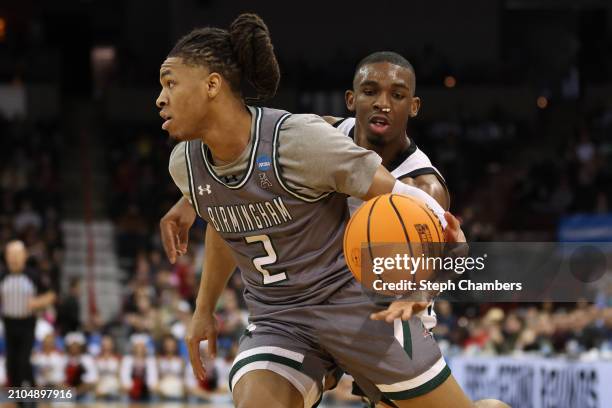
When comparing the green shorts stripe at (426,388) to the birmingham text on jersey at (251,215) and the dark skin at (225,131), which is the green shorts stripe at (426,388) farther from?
the birmingham text on jersey at (251,215)

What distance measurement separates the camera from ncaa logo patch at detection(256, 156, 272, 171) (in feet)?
12.0

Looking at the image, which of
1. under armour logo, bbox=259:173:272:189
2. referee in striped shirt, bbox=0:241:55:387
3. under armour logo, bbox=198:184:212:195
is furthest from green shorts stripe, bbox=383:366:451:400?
referee in striped shirt, bbox=0:241:55:387

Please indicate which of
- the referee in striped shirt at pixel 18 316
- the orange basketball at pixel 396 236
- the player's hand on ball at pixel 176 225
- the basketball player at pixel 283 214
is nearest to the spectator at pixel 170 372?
the referee in striped shirt at pixel 18 316

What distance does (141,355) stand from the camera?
11.7m

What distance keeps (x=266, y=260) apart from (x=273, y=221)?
6.3 inches

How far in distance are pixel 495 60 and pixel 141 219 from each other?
22.1 ft

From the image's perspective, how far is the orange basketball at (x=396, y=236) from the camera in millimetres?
3414

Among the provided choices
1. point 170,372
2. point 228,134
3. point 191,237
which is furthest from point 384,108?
point 191,237

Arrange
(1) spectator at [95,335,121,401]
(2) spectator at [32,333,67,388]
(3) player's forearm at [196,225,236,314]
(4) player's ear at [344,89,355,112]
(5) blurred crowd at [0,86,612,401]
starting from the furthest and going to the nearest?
(1) spectator at [95,335,121,401], (2) spectator at [32,333,67,388], (5) blurred crowd at [0,86,612,401], (4) player's ear at [344,89,355,112], (3) player's forearm at [196,225,236,314]

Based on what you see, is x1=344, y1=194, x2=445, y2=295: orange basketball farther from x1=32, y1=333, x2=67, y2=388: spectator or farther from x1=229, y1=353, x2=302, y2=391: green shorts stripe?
x1=32, y1=333, x2=67, y2=388: spectator

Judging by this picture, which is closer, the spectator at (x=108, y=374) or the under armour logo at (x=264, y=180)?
the under armour logo at (x=264, y=180)

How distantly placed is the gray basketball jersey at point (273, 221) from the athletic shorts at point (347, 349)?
0.23 feet

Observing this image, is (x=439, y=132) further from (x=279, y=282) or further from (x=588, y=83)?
(x=279, y=282)

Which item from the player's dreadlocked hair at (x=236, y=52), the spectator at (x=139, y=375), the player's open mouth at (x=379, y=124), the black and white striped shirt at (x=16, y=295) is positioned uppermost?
the player's dreadlocked hair at (x=236, y=52)
